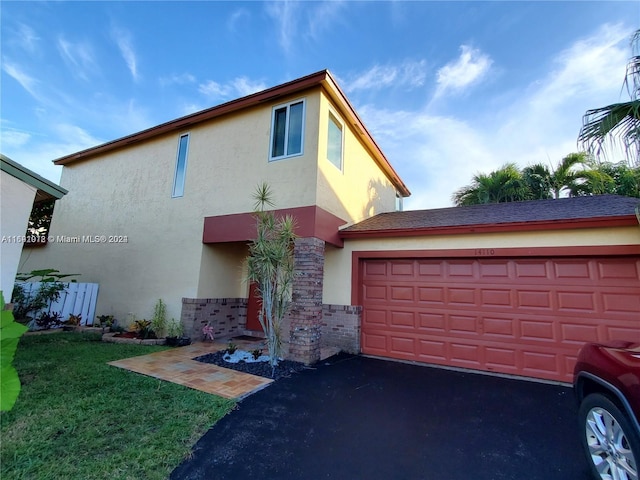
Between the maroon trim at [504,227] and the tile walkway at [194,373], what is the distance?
4034mm

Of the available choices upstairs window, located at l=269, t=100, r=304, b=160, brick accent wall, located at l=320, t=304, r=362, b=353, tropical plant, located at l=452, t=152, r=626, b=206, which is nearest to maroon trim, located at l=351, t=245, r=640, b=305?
brick accent wall, located at l=320, t=304, r=362, b=353

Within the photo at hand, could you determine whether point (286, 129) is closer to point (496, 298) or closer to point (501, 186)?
point (496, 298)

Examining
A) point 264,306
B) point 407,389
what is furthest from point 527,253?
point 264,306

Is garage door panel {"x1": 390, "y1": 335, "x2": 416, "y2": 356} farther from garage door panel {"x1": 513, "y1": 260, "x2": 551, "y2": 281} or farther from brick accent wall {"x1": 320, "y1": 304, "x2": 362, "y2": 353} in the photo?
garage door panel {"x1": 513, "y1": 260, "x2": 551, "y2": 281}

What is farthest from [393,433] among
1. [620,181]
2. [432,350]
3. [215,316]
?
[620,181]

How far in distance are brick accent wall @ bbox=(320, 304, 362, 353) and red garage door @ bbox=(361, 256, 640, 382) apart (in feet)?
0.80

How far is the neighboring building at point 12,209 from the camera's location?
4.54m

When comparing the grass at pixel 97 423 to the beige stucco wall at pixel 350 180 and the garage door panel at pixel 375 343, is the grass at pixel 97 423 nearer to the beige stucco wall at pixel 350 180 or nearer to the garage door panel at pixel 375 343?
the garage door panel at pixel 375 343

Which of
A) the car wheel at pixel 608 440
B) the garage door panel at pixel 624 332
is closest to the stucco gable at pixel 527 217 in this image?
the garage door panel at pixel 624 332

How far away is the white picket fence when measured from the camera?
349 inches

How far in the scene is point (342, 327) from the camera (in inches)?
284

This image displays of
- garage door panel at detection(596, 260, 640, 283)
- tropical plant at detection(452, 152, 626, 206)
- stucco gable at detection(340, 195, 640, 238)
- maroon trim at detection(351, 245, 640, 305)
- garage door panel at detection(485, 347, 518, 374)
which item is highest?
tropical plant at detection(452, 152, 626, 206)

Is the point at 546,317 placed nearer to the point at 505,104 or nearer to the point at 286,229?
the point at 286,229

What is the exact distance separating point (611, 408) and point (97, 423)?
5.02m
